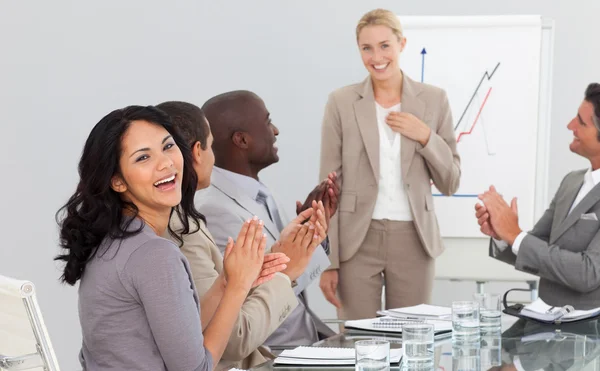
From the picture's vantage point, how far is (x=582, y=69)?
5.47 meters

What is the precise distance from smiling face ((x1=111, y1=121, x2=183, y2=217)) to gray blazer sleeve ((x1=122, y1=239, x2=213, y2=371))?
0.18m

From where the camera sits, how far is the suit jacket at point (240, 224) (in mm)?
2588

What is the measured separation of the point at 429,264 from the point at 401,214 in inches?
10.6

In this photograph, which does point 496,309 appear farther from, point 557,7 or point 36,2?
point 36,2

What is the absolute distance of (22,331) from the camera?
1683 millimetres

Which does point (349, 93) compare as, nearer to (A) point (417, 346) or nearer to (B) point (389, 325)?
(B) point (389, 325)

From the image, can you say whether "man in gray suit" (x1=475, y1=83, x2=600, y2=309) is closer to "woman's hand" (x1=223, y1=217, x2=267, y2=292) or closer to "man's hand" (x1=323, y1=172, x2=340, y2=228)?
"man's hand" (x1=323, y1=172, x2=340, y2=228)

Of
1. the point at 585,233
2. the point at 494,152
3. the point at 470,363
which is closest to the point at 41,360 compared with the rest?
the point at 470,363

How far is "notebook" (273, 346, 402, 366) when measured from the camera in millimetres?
2020

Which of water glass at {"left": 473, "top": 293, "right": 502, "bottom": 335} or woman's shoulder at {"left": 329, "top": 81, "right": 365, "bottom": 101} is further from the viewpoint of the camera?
woman's shoulder at {"left": 329, "top": 81, "right": 365, "bottom": 101}

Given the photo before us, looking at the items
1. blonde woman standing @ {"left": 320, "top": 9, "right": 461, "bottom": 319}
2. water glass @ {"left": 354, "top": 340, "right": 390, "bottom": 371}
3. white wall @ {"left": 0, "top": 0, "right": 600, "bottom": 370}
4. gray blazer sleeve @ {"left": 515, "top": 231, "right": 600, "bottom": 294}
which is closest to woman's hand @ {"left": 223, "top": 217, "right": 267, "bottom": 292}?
water glass @ {"left": 354, "top": 340, "right": 390, "bottom": 371}

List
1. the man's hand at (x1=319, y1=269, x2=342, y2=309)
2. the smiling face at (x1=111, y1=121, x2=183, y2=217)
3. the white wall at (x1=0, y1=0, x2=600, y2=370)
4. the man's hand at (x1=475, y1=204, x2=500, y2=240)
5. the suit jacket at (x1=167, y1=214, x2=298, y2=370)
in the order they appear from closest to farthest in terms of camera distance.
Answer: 1. the smiling face at (x1=111, y1=121, x2=183, y2=217)
2. the suit jacket at (x1=167, y1=214, x2=298, y2=370)
3. the man's hand at (x1=475, y1=204, x2=500, y2=240)
4. the man's hand at (x1=319, y1=269, x2=342, y2=309)
5. the white wall at (x1=0, y1=0, x2=600, y2=370)

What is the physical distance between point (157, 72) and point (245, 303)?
359 cm

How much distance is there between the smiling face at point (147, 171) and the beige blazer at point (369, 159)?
1986 mm
